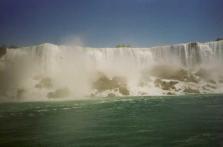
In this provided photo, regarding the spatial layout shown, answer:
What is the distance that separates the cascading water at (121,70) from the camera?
44.7 ft

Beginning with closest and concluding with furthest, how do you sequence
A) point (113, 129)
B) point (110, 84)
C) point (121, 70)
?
point (113, 129) < point (110, 84) < point (121, 70)

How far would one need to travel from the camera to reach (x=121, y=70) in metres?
16.8

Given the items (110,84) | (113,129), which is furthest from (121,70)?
(113,129)

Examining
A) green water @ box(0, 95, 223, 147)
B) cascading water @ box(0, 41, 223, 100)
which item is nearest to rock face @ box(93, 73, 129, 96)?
cascading water @ box(0, 41, 223, 100)

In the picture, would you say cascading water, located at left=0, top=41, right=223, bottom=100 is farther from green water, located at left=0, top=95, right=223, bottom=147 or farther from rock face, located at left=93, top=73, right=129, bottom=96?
green water, located at left=0, top=95, right=223, bottom=147

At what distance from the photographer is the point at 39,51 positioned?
14.3m

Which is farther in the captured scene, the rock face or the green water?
the rock face

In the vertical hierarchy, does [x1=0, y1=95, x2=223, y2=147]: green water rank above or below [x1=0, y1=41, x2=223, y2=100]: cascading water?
below

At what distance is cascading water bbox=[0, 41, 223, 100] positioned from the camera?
1361 centimetres

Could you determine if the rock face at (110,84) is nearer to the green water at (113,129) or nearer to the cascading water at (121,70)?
the cascading water at (121,70)

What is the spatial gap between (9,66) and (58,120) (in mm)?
3891

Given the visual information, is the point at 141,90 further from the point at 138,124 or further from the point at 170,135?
the point at 170,135

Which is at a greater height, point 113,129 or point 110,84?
point 110,84

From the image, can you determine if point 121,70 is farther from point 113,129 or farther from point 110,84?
point 113,129
